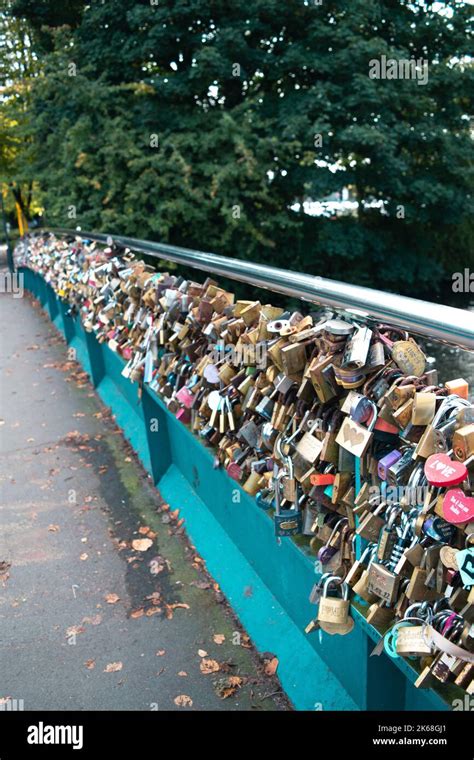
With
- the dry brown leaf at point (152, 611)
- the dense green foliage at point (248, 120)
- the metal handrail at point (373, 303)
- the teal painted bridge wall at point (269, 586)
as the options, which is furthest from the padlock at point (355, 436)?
the dense green foliage at point (248, 120)

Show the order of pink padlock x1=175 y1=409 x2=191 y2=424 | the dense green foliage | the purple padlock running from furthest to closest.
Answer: the dense green foliage → pink padlock x1=175 y1=409 x2=191 y2=424 → the purple padlock

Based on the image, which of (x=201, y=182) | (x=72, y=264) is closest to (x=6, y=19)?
(x=201, y=182)

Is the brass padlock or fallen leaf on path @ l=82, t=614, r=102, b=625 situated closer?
the brass padlock

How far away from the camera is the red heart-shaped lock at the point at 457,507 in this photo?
1.46 metres

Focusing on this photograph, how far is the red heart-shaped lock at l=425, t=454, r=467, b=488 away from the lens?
1.48 metres

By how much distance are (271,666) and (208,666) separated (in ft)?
0.85

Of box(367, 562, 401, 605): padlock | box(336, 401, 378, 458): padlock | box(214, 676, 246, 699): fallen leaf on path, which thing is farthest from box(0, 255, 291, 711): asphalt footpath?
box(336, 401, 378, 458): padlock

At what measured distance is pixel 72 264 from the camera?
7734 mm

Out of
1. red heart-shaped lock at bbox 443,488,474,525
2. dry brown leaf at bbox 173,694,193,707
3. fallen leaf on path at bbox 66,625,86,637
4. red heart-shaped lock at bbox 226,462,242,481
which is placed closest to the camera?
red heart-shaped lock at bbox 443,488,474,525

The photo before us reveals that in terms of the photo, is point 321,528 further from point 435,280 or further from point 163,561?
point 435,280

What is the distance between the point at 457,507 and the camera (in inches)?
58.4

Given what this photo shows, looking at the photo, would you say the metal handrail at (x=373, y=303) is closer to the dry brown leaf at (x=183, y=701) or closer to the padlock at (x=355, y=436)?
the padlock at (x=355, y=436)

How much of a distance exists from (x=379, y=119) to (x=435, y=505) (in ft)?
53.0

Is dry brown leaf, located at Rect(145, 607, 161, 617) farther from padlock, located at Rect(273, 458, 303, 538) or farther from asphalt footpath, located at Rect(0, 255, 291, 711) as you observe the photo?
padlock, located at Rect(273, 458, 303, 538)
